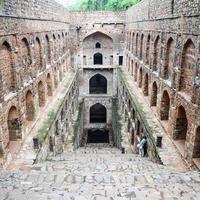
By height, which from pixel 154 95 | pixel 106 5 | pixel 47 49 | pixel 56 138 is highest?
pixel 106 5

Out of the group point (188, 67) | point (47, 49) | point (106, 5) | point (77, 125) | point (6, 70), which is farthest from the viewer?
point (106, 5)

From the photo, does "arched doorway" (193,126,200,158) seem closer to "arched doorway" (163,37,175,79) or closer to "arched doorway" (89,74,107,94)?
"arched doorway" (163,37,175,79)

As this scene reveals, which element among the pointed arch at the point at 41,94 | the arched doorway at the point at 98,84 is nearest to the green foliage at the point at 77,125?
the arched doorway at the point at 98,84

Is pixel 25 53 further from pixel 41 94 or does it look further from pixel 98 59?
pixel 98 59

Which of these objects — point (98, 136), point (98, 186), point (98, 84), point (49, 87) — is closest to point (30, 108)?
point (49, 87)

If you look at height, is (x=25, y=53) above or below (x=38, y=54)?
above

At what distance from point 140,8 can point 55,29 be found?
6406mm

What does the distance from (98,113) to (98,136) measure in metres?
3.48

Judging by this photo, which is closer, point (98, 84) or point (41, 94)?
point (41, 94)

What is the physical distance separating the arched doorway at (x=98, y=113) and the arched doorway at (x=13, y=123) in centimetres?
1902

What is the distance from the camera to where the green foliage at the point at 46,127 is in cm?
1232

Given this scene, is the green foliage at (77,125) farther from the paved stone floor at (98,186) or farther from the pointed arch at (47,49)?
the paved stone floor at (98,186)

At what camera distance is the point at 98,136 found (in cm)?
2838

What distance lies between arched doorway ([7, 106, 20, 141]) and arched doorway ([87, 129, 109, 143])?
1542cm
